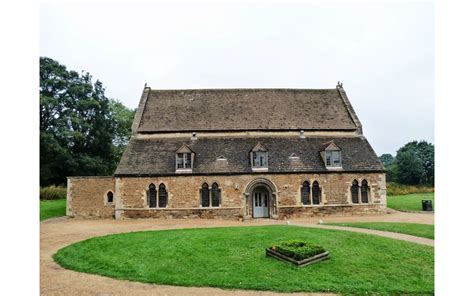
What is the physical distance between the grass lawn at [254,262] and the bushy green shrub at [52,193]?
901 inches

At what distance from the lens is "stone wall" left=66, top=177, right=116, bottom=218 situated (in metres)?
28.7

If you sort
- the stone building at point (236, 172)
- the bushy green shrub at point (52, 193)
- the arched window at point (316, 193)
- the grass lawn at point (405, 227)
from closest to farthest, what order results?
1. the grass lawn at point (405, 227)
2. the stone building at point (236, 172)
3. the arched window at point (316, 193)
4. the bushy green shrub at point (52, 193)

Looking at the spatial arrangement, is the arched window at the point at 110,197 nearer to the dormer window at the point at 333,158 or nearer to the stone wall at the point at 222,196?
the stone wall at the point at 222,196

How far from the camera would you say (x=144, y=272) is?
12.9 metres

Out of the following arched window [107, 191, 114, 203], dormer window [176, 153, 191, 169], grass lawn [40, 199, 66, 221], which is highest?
dormer window [176, 153, 191, 169]

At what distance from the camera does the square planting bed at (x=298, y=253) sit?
13406 millimetres

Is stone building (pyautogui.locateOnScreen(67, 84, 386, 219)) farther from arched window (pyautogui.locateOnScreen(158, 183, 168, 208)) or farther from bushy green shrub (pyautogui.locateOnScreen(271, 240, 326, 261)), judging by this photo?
bushy green shrub (pyautogui.locateOnScreen(271, 240, 326, 261))

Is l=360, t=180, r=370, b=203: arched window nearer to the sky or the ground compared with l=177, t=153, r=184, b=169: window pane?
nearer to the ground

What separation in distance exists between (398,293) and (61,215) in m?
28.5

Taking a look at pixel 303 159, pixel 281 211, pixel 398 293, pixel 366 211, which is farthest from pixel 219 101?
pixel 398 293

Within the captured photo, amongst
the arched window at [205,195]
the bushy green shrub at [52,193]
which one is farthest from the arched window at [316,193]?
the bushy green shrub at [52,193]

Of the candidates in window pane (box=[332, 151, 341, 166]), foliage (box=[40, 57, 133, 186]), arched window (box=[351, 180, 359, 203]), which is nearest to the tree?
arched window (box=[351, 180, 359, 203])

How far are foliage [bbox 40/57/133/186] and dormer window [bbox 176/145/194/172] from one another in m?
19.1

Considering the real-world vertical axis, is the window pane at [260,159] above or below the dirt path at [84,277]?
above
